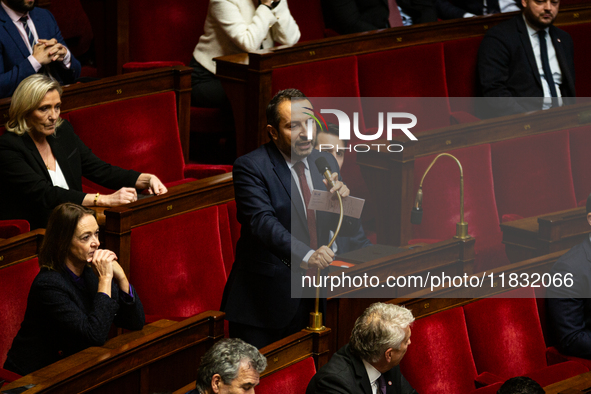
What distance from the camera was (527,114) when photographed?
1.27m

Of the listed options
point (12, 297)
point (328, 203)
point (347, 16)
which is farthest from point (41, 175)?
point (347, 16)

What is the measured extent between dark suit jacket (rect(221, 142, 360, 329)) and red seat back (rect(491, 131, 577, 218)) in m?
0.56

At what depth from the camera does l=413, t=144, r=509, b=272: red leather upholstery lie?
1129 mm

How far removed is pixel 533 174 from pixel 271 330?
0.66 metres

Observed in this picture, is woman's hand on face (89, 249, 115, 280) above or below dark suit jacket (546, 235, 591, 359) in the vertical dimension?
above

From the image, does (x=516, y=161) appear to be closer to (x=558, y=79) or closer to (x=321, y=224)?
(x=558, y=79)

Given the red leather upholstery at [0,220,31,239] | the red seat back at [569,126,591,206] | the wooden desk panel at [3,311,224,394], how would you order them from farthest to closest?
the red seat back at [569,126,591,206], the red leather upholstery at [0,220,31,239], the wooden desk panel at [3,311,224,394]

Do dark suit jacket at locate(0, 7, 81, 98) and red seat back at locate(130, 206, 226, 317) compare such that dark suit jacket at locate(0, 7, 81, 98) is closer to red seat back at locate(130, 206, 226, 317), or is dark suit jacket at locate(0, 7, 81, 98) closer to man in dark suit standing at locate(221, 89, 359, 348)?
red seat back at locate(130, 206, 226, 317)

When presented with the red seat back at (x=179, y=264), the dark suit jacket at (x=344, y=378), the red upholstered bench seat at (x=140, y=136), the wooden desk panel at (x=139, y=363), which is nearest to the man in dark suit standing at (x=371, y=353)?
the dark suit jacket at (x=344, y=378)

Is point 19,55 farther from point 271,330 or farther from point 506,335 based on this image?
point 506,335

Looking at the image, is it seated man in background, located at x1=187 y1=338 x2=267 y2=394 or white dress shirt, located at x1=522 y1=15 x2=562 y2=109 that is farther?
white dress shirt, located at x1=522 y1=15 x2=562 y2=109

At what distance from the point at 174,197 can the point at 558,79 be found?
0.82 m

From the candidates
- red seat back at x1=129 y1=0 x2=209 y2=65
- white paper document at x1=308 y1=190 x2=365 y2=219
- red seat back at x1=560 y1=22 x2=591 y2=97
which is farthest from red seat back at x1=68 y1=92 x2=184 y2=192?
red seat back at x1=560 y1=22 x2=591 y2=97

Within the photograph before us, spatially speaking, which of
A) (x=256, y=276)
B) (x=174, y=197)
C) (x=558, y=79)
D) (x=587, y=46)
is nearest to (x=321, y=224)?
(x=256, y=276)
